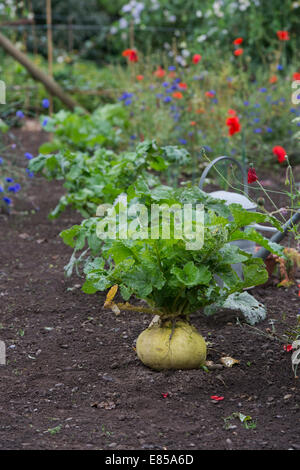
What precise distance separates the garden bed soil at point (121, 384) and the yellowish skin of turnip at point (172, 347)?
4cm

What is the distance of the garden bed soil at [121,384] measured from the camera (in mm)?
1972

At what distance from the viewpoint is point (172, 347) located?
2361 millimetres

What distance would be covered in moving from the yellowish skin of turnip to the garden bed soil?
4 centimetres

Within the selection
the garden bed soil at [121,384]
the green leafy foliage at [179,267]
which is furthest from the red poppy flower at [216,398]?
the green leafy foliage at [179,267]

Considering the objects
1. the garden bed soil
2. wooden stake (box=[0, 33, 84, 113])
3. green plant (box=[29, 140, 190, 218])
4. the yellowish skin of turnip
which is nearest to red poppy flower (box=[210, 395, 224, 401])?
the garden bed soil

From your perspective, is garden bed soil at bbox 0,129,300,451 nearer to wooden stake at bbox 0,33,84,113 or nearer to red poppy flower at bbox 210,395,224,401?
red poppy flower at bbox 210,395,224,401

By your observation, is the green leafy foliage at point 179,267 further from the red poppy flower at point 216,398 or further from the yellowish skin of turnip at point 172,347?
the red poppy flower at point 216,398

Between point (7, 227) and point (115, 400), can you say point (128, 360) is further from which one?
point (7, 227)

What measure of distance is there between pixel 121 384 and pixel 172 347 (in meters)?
0.23

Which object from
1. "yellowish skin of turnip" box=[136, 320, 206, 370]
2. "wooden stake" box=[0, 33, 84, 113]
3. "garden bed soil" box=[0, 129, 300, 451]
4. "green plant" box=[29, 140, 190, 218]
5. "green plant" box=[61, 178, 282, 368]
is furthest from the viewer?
"wooden stake" box=[0, 33, 84, 113]

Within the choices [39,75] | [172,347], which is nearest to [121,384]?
[172,347]

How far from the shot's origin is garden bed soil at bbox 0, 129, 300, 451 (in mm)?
1972

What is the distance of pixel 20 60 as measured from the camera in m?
6.88
